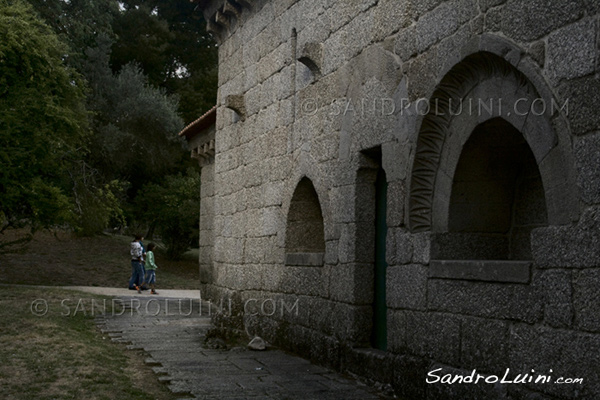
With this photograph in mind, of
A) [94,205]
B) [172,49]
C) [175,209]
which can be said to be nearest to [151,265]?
[94,205]

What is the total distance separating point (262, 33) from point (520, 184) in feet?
16.2

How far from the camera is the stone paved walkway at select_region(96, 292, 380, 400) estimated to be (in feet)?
18.6

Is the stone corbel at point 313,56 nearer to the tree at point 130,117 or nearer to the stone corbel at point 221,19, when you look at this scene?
the stone corbel at point 221,19

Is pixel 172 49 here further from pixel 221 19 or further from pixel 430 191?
pixel 430 191

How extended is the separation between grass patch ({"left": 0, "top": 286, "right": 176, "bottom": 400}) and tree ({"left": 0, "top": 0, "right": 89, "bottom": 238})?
13.5 ft

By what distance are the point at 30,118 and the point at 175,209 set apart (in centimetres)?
849

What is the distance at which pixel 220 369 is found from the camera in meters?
6.73

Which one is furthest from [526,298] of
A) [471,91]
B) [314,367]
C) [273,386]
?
[314,367]

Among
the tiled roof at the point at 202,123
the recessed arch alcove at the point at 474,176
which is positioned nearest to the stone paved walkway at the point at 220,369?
the recessed arch alcove at the point at 474,176

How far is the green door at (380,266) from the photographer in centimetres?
663

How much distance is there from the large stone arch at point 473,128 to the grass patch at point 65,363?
8.39ft

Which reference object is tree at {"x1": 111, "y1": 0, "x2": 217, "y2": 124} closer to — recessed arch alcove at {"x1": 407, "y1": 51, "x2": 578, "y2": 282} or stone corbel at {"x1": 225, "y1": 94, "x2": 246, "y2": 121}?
stone corbel at {"x1": 225, "y1": 94, "x2": 246, "y2": 121}

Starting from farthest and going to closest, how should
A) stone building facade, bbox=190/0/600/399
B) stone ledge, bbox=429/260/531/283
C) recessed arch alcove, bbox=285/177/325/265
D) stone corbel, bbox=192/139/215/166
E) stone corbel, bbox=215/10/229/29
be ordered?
stone corbel, bbox=192/139/215/166 < stone corbel, bbox=215/10/229/29 < recessed arch alcove, bbox=285/177/325/265 < stone ledge, bbox=429/260/531/283 < stone building facade, bbox=190/0/600/399

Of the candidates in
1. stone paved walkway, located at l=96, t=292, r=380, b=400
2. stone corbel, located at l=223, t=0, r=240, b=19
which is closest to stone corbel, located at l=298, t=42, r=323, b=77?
stone corbel, located at l=223, t=0, r=240, b=19
